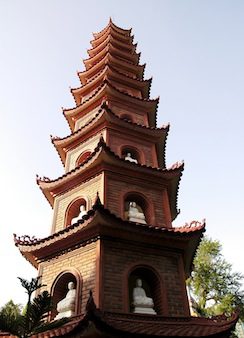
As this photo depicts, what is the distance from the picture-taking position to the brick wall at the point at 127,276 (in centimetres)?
762

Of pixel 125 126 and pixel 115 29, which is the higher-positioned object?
pixel 115 29

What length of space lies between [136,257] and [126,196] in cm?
214

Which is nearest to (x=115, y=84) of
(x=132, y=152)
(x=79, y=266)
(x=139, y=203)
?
(x=132, y=152)

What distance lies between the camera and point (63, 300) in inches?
321

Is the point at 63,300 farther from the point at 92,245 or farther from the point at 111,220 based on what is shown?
the point at 111,220

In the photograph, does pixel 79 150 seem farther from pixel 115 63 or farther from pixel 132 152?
pixel 115 63

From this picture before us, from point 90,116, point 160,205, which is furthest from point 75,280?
point 90,116

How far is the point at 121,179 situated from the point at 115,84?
6314 millimetres

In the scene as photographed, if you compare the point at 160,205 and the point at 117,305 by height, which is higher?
the point at 160,205

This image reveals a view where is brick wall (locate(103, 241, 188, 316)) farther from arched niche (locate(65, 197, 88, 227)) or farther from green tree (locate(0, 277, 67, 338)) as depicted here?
arched niche (locate(65, 197, 88, 227))

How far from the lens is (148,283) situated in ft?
28.7

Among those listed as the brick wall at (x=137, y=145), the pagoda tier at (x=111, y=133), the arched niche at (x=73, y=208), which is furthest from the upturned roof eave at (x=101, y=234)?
the pagoda tier at (x=111, y=133)

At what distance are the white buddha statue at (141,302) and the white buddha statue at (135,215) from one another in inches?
79.1

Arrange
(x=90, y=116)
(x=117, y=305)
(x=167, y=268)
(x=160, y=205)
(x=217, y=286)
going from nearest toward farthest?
1. (x=117, y=305)
2. (x=167, y=268)
3. (x=160, y=205)
4. (x=90, y=116)
5. (x=217, y=286)
